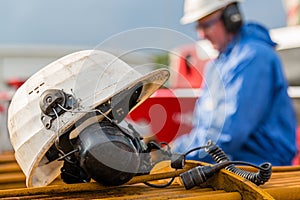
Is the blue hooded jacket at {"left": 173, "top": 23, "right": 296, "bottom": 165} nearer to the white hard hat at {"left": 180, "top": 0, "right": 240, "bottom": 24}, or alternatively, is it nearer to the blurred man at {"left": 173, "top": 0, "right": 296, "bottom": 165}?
the blurred man at {"left": 173, "top": 0, "right": 296, "bottom": 165}

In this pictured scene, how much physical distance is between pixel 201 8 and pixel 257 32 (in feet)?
1.37

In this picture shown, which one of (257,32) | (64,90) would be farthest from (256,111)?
(64,90)

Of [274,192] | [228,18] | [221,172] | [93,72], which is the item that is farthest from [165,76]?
[228,18]

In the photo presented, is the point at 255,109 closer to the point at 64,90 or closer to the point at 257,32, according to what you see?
the point at 257,32

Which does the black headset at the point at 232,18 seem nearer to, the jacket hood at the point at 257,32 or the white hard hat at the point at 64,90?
the jacket hood at the point at 257,32

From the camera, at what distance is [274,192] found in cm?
147

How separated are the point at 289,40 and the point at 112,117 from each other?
3809mm

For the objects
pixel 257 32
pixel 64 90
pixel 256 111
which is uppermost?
pixel 64 90

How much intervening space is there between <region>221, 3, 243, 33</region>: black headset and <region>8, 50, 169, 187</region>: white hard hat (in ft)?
4.62

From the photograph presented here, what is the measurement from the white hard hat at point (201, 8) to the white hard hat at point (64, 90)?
4.61ft

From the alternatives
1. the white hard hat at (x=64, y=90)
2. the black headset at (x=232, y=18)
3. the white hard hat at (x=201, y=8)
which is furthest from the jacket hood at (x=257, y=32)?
the white hard hat at (x=64, y=90)

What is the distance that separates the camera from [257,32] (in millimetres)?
2881

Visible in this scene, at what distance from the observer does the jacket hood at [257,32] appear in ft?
9.39

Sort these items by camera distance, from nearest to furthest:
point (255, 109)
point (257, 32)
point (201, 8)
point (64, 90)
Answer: point (64, 90)
point (255, 109)
point (257, 32)
point (201, 8)
